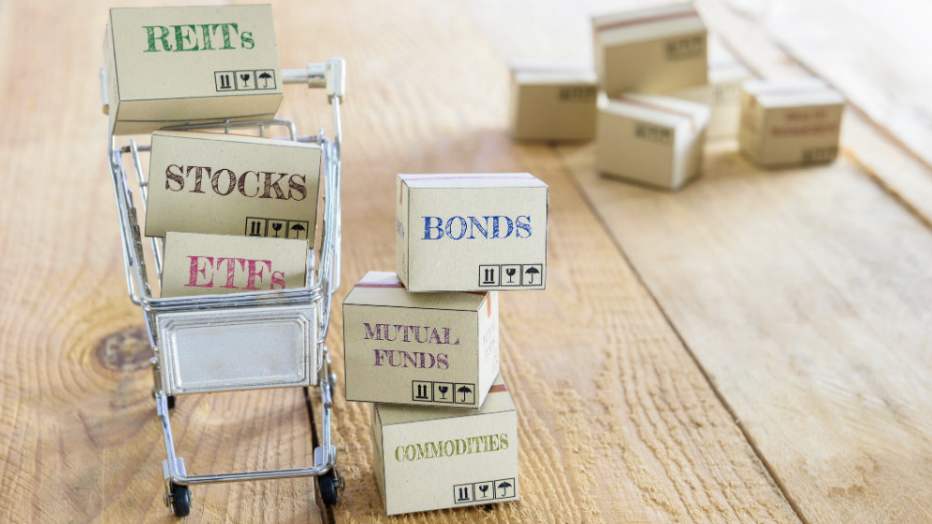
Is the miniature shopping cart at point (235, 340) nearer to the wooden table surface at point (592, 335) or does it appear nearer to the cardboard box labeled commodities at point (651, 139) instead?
the wooden table surface at point (592, 335)

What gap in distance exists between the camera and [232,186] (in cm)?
139

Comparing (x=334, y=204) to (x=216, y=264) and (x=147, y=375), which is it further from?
(x=147, y=375)

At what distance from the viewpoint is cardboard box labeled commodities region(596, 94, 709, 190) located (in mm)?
2514

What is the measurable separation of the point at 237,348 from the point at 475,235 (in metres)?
0.35

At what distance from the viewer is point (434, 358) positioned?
1.35 meters

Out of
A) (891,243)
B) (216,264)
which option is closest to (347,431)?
(216,264)

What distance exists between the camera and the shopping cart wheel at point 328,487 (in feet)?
4.59

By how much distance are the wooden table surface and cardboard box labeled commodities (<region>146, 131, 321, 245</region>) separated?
1.26 ft

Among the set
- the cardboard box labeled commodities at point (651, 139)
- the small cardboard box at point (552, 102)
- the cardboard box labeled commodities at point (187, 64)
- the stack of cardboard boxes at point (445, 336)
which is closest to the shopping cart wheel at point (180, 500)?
the stack of cardboard boxes at point (445, 336)

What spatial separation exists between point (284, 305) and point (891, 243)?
5.17 ft

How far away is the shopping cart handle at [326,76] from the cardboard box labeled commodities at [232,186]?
14cm

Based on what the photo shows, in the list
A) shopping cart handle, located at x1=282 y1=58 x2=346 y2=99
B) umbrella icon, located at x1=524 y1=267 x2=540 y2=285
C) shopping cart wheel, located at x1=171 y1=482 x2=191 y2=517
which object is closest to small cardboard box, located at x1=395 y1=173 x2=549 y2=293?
umbrella icon, located at x1=524 y1=267 x2=540 y2=285

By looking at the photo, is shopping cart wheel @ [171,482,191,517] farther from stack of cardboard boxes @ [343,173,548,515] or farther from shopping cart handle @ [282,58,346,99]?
shopping cart handle @ [282,58,346,99]

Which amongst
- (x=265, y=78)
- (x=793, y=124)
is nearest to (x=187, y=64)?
(x=265, y=78)
